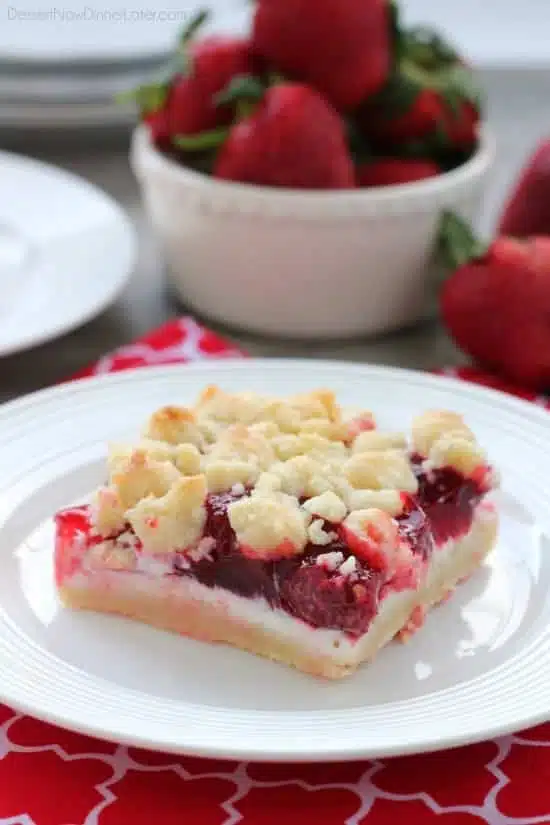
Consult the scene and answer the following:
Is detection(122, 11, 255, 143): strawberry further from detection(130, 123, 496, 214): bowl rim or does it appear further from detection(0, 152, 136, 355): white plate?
detection(0, 152, 136, 355): white plate

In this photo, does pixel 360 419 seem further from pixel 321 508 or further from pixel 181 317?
pixel 181 317

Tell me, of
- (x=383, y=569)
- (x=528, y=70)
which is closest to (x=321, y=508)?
(x=383, y=569)

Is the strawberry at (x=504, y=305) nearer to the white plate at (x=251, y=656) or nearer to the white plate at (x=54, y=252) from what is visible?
the white plate at (x=251, y=656)

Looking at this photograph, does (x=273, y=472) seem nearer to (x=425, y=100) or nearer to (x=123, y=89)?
(x=425, y=100)

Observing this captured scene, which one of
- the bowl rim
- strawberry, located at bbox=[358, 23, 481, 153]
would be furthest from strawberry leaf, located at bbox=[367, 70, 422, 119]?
the bowl rim

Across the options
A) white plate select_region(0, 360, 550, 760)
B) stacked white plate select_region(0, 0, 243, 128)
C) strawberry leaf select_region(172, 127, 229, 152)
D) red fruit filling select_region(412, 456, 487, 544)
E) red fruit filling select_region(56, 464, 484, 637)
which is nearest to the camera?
white plate select_region(0, 360, 550, 760)
